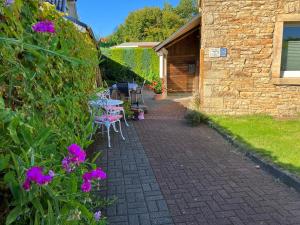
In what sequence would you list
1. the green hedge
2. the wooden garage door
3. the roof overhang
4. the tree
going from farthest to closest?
the tree < the green hedge < the wooden garage door < the roof overhang

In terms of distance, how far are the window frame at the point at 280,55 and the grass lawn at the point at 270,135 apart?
123cm

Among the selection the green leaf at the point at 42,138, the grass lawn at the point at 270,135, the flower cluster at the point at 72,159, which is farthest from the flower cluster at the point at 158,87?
the green leaf at the point at 42,138

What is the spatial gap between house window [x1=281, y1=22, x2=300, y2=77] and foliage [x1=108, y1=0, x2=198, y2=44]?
1521 inches

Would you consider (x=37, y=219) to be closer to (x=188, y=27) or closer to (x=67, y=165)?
(x=67, y=165)

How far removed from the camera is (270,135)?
6.29 m

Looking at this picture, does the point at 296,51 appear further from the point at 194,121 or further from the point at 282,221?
the point at 282,221

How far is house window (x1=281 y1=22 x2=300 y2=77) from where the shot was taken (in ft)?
27.1

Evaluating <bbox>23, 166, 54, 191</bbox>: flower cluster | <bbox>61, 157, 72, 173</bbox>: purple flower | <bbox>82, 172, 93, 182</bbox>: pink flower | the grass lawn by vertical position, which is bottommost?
the grass lawn

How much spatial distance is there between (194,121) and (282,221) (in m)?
5.01

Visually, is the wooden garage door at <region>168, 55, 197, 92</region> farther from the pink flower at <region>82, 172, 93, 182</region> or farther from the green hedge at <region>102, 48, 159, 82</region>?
the pink flower at <region>82, 172, 93, 182</region>

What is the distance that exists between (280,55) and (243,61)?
109cm

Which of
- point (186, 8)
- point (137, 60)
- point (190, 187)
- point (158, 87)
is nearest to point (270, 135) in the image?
point (190, 187)

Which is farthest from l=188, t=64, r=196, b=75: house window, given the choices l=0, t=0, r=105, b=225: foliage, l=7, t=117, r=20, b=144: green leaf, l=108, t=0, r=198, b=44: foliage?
l=108, t=0, r=198, b=44: foliage

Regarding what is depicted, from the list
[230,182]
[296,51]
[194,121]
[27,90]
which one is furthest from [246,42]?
[27,90]
